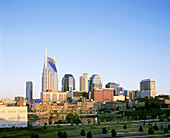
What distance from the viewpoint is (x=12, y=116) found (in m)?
75.2

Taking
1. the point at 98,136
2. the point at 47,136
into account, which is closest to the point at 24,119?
the point at 47,136

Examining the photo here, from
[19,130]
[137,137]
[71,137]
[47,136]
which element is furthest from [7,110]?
[137,137]

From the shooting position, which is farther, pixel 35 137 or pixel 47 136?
pixel 47 136

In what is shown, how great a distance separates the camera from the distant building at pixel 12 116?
242 feet

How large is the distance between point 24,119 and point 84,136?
28461 mm

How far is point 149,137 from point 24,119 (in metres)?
38.4

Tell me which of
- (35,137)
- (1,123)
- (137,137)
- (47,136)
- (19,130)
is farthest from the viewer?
(1,123)

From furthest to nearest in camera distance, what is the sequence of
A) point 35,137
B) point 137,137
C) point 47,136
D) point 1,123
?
1. point 1,123
2. point 47,136
3. point 137,137
4. point 35,137

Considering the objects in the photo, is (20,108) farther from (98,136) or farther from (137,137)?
(137,137)

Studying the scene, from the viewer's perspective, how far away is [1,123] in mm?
73125

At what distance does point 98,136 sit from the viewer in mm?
53625

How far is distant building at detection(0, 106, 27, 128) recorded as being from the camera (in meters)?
73.6

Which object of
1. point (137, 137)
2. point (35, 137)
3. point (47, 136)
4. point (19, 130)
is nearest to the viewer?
point (35, 137)

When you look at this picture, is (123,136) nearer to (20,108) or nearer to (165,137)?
(165,137)
